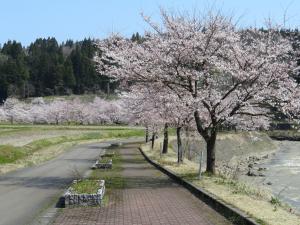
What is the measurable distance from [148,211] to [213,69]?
9.53 meters

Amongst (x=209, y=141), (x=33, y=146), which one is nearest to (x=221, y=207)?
(x=209, y=141)

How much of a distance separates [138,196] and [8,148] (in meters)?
23.0

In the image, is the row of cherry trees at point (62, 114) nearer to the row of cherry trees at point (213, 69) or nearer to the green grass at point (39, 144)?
the green grass at point (39, 144)

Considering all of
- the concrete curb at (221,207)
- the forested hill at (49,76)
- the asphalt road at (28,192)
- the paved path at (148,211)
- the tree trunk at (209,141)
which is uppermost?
the forested hill at (49,76)

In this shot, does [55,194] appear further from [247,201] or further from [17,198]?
[247,201]

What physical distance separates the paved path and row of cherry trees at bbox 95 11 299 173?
174 inches

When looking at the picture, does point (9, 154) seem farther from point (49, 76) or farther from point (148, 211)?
point (49, 76)

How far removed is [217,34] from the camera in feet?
67.4

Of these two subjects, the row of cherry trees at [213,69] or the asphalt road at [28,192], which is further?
the row of cherry trees at [213,69]

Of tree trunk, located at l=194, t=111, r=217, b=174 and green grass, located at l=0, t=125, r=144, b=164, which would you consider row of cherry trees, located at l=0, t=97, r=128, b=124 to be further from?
tree trunk, located at l=194, t=111, r=217, b=174

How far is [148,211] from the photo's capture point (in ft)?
43.7

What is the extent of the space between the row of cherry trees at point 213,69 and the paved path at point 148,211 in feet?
14.5

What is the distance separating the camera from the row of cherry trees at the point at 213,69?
1997 cm

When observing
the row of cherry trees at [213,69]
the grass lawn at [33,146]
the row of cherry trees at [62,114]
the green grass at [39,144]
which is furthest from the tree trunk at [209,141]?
the row of cherry trees at [62,114]
